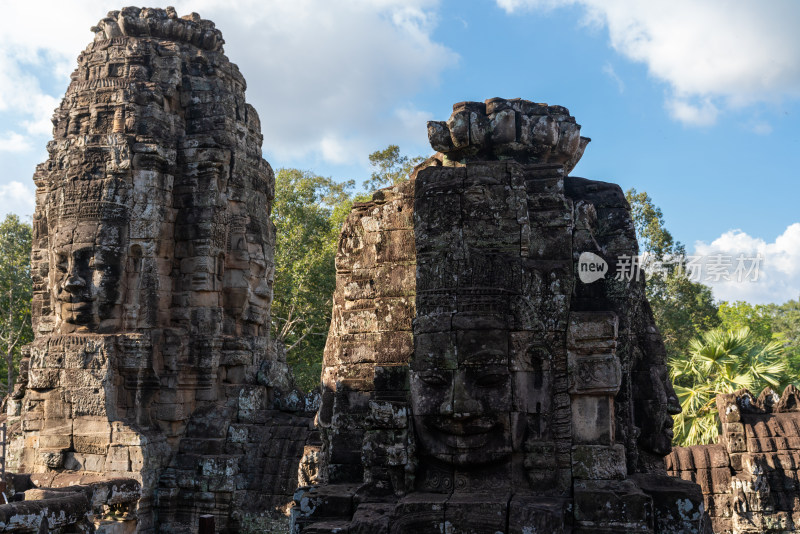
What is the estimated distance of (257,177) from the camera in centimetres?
1334

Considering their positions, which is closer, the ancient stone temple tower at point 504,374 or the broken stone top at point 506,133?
the ancient stone temple tower at point 504,374

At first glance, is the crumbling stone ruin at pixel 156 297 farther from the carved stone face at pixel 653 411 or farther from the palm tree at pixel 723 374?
the palm tree at pixel 723 374

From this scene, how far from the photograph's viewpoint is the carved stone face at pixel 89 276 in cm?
1170

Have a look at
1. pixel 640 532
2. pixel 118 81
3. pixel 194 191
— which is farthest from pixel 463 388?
pixel 118 81

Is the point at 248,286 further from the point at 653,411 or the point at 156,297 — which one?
the point at 653,411

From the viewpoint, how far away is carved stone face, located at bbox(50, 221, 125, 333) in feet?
38.4

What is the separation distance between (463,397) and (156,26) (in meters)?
9.83

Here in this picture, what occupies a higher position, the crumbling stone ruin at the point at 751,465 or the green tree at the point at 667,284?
the green tree at the point at 667,284

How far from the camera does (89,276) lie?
11773 mm

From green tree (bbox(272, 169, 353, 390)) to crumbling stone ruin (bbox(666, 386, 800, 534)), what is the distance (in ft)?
37.6

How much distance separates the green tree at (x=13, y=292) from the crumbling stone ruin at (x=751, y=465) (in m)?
17.7

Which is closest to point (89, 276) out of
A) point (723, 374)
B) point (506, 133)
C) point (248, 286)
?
point (248, 286)

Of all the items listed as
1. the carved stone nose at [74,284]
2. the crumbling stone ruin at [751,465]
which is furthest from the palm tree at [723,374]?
the carved stone nose at [74,284]

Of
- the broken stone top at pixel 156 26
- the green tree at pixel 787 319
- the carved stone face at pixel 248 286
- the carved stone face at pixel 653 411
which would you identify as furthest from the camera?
the green tree at pixel 787 319
